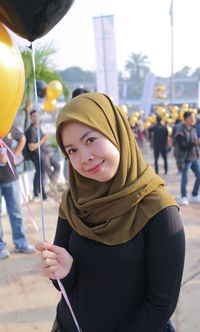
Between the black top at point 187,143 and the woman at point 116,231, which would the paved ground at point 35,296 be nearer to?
the woman at point 116,231

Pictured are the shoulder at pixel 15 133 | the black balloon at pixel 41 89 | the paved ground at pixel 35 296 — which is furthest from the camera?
the black balloon at pixel 41 89

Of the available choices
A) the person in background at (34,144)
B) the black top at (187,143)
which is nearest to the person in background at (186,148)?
the black top at (187,143)

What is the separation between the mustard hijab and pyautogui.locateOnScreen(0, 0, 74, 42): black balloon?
36cm

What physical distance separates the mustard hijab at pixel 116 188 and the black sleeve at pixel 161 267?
0.12 ft

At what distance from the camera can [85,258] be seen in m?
1.28

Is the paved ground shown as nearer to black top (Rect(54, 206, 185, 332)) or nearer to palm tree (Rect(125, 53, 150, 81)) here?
black top (Rect(54, 206, 185, 332))

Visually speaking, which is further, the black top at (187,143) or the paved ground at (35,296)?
the black top at (187,143)

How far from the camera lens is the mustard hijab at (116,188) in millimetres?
1177

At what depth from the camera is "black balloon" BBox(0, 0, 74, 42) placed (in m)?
1.32

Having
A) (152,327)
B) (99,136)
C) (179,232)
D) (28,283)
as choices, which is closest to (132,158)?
(99,136)

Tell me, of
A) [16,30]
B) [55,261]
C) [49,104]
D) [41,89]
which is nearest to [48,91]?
[41,89]

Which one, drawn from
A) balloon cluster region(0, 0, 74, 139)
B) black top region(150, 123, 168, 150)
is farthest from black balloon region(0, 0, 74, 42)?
black top region(150, 123, 168, 150)

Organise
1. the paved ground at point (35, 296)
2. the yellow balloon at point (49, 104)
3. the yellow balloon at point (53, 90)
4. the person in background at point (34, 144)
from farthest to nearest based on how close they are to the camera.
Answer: the yellow balloon at point (49, 104), the yellow balloon at point (53, 90), the person in background at point (34, 144), the paved ground at point (35, 296)

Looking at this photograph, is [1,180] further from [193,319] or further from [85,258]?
[85,258]
